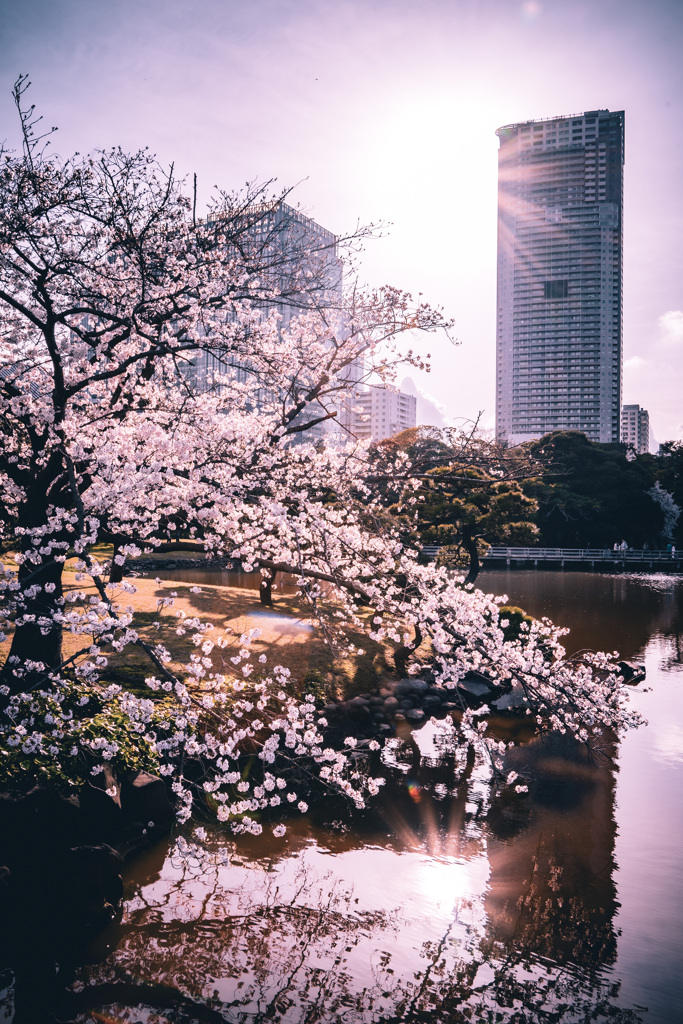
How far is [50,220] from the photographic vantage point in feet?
25.0

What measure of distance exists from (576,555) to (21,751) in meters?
48.7

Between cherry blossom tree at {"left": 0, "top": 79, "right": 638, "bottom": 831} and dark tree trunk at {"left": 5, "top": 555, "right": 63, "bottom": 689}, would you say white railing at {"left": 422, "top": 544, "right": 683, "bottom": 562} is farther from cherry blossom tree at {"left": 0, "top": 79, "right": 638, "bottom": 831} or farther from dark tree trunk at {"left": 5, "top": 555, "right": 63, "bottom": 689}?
dark tree trunk at {"left": 5, "top": 555, "right": 63, "bottom": 689}

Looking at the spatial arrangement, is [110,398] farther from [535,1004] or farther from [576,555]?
[576,555]

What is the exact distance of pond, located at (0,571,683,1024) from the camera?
209 inches

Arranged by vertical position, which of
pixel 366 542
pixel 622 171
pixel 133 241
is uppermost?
pixel 622 171

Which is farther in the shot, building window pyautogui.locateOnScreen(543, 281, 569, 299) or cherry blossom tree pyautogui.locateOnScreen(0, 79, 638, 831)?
building window pyautogui.locateOnScreen(543, 281, 569, 299)

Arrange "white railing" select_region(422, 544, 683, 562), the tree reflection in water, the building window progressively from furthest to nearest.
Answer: the building window < "white railing" select_region(422, 544, 683, 562) < the tree reflection in water

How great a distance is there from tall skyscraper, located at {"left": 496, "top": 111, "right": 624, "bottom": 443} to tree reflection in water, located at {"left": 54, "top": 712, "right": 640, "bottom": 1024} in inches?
4275

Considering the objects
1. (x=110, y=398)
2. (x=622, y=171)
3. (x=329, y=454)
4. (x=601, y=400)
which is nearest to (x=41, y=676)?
(x=110, y=398)

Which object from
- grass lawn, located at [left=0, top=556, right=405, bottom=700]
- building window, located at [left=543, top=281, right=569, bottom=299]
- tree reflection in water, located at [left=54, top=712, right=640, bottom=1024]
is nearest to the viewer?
tree reflection in water, located at [left=54, top=712, right=640, bottom=1024]

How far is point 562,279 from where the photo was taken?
110 m

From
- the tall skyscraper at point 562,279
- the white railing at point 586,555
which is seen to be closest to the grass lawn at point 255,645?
the white railing at point 586,555

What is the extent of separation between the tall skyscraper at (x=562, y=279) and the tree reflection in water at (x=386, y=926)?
109 metres

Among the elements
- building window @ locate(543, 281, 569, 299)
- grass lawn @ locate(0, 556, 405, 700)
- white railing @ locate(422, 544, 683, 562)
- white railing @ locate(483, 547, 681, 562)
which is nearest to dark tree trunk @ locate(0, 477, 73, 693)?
grass lawn @ locate(0, 556, 405, 700)
